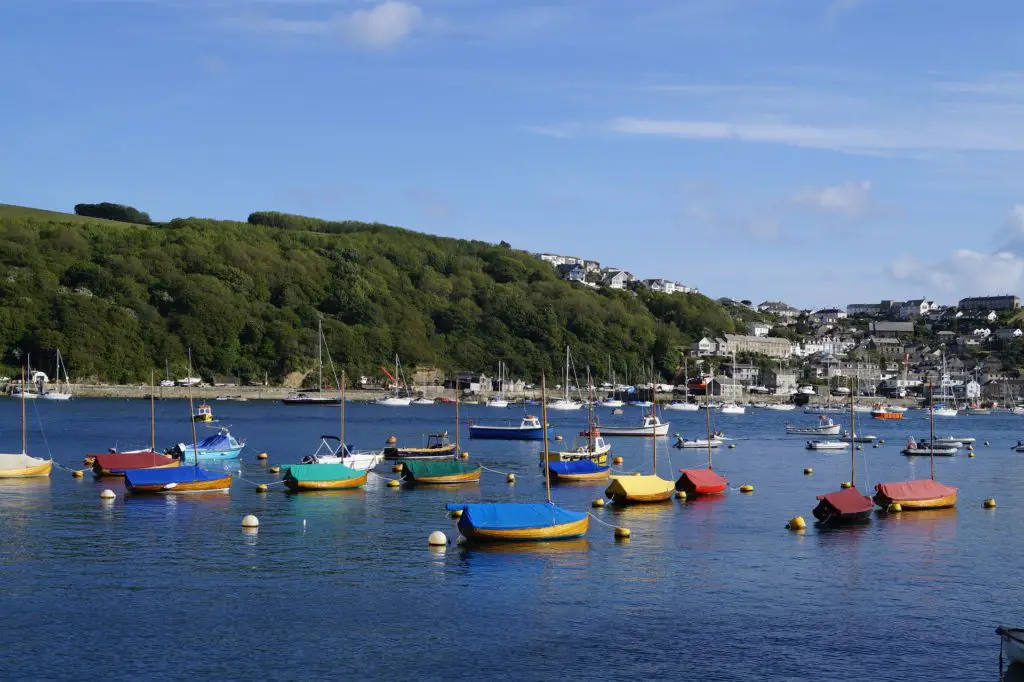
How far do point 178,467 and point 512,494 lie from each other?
16.6 metres

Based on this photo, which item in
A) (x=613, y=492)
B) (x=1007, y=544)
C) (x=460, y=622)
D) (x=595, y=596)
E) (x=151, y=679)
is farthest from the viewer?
(x=613, y=492)

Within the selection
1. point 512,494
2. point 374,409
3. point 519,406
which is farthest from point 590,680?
point 519,406

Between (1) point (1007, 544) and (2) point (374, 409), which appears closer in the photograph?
(1) point (1007, 544)

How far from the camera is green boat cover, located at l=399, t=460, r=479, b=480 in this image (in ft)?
205

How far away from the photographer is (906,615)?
33312 mm

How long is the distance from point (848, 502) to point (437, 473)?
22488mm

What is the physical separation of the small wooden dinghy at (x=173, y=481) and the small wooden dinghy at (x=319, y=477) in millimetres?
3226

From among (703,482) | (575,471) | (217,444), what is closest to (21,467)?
(217,444)

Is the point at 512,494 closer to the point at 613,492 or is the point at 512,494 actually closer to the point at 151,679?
the point at 613,492

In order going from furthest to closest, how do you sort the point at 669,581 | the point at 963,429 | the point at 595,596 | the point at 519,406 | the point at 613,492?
the point at 519,406 < the point at 963,429 < the point at 613,492 < the point at 669,581 < the point at 595,596

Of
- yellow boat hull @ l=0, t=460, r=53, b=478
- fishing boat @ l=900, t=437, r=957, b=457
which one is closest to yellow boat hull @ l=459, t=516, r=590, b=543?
yellow boat hull @ l=0, t=460, r=53, b=478

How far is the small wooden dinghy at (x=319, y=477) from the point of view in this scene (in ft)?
189

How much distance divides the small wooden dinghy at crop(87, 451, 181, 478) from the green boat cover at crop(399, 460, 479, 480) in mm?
12436

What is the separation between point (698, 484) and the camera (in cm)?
5922
